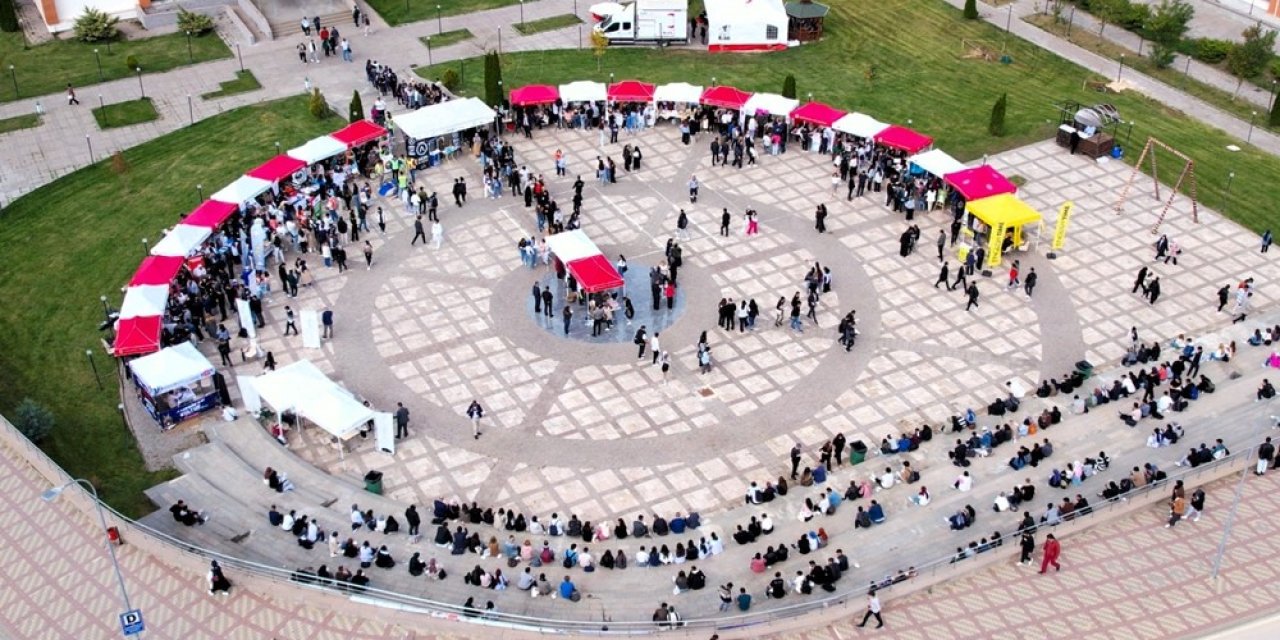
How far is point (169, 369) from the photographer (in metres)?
41.4

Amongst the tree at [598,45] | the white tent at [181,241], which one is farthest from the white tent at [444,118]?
the white tent at [181,241]

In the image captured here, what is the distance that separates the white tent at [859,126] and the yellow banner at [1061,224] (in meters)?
9.09

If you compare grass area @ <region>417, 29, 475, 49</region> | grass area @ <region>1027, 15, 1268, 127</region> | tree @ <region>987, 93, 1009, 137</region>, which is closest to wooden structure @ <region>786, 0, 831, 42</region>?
grass area @ <region>1027, 15, 1268, 127</region>

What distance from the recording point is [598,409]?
140 ft

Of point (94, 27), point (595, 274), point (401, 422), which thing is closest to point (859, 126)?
point (595, 274)

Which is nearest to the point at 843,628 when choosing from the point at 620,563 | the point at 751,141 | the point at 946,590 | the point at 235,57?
the point at 946,590

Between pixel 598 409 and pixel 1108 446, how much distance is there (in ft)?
50.8

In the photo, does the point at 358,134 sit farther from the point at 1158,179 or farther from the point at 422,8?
the point at 1158,179

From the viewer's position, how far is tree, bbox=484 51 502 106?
60.0 metres

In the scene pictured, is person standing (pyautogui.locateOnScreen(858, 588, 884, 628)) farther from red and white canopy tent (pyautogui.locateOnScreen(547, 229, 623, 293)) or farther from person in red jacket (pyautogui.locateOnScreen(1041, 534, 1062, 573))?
red and white canopy tent (pyautogui.locateOnScreen(547, 229, 623, 293))

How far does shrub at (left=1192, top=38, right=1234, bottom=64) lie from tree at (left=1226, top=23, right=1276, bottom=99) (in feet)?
4.22

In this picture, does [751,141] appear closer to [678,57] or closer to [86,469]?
[678,57]

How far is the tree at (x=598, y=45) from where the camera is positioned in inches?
2576

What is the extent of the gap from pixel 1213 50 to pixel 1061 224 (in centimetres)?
2315
